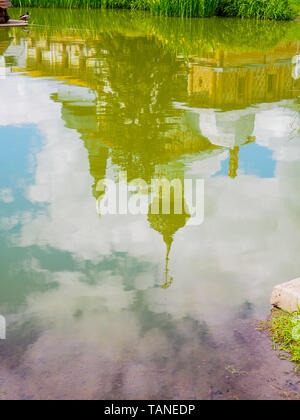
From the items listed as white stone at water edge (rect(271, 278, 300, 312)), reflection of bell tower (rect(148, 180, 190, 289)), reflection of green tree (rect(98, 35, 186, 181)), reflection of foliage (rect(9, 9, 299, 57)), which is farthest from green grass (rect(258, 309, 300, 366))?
reflection of foliage (rect(9, 9, 299, 57))

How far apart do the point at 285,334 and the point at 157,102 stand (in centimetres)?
712

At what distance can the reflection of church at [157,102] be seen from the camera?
705cm

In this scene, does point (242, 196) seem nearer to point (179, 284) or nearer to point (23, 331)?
point (179, 284)

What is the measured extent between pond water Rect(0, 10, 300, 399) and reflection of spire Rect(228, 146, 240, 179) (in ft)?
0.06

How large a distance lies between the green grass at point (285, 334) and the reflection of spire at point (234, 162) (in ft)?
10.2

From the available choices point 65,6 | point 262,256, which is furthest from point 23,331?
point 65,6

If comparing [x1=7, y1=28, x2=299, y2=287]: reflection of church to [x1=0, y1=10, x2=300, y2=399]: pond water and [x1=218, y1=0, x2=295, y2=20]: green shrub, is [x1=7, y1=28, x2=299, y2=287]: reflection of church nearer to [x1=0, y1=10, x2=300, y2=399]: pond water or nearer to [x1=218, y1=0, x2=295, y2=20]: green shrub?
[x1=0, y1=10, x2=300, y2=399]: pond water

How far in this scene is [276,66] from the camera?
51.4ft

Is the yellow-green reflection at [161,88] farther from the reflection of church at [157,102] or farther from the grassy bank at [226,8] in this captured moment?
the grassy bank at [226,8]

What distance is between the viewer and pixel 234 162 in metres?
7.21

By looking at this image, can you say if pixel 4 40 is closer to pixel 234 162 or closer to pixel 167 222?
pixel 234 162

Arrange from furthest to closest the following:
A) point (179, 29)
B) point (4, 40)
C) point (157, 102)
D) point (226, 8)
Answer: point (226, 8)
point (179, 29)
point (4, 40)
point (157, 102)

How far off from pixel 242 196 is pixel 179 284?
2.07 meters

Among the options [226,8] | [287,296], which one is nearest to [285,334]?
[287,296]
